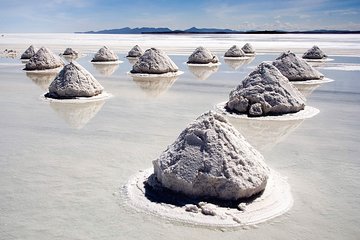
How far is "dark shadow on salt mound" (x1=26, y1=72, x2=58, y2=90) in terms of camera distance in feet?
41.7

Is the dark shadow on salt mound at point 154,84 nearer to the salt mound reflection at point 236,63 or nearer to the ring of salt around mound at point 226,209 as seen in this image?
the salt mound reflection at point 236,63

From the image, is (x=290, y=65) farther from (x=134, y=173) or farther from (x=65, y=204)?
(x=65, y=204)

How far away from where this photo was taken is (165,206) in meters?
4.09

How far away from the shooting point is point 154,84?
1289cm

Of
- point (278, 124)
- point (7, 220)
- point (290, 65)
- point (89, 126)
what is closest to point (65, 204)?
point (7, 220)

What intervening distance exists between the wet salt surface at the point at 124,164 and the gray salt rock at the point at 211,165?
472 millimetres

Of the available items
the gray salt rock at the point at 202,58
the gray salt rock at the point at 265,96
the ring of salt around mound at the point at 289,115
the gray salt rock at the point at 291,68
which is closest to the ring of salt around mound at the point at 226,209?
the ring of salt around mound at the point at 289,115

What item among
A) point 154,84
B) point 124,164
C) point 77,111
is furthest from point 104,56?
point 124,164

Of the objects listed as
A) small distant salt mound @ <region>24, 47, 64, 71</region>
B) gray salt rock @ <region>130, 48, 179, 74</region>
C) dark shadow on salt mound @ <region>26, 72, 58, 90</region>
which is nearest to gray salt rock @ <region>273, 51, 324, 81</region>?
gray salt rock @ <region>130, 48, 179, 74</region>

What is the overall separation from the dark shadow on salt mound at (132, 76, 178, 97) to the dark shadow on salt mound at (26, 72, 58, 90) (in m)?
2.66

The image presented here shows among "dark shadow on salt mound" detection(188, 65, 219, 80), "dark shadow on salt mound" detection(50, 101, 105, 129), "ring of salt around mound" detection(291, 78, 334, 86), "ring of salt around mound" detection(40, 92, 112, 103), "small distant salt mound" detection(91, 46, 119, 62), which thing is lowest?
"dark shadow on salt mound" detection(50, 101, 105, 129)

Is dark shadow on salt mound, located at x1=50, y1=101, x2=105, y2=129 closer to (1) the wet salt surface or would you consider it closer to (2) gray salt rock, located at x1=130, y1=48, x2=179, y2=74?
(1) the wet salt surface

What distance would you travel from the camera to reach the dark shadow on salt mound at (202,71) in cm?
1502

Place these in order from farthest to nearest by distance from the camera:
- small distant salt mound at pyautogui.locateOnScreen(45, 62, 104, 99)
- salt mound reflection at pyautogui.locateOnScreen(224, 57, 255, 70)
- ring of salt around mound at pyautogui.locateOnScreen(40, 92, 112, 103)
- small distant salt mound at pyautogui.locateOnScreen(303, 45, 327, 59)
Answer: small distant salt mound at pyautogui.locateOnScreen(303, 45, 327, 59) → salt mound reflection at pyautogui.locateOnScreen(224, 57, 255, 70) → small distant salt mound at pyautogui.locateOnScreen(45, 62, 104, 99) → ring of salt around mound at pyautogui.locateOnScreen(40, 92, 112, 103)
